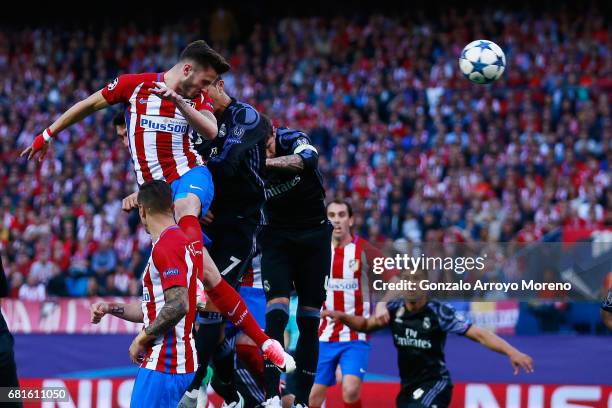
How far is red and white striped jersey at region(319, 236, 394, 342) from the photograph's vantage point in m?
Result: 11.6

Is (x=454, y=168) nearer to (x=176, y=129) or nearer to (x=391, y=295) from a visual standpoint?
(x=391, y=295)

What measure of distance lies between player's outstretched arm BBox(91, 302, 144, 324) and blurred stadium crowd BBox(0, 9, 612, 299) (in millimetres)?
6438

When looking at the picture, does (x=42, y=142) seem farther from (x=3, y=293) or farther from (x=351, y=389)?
(x=351, y=389)

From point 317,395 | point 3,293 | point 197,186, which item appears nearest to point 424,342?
point 317,395

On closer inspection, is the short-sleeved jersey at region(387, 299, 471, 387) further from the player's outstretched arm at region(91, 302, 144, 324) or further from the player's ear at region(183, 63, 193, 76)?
the player's ear at region(183, 63, 193, 76)

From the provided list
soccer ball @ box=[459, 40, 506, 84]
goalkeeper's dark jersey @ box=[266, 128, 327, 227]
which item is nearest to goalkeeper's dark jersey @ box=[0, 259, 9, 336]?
goalkeeper's dark jersey @ box=[266, 128, 327, 227]

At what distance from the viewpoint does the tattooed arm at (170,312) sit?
6.25m

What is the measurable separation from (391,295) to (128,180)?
12.3 meters

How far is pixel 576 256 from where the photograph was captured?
13.4m

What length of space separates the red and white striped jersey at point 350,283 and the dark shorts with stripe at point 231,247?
134 inches

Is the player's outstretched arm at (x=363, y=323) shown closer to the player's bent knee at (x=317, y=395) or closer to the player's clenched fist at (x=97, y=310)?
Result: the player's bent knee at (x=317, y=395)

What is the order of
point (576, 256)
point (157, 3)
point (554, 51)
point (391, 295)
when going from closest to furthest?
point (391, 295) → point (576, 256) → point (554, 51) → point (157, 3)

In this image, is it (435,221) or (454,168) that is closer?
(435,221)

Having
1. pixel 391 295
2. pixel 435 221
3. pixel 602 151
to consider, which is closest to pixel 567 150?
pixel 602 151
